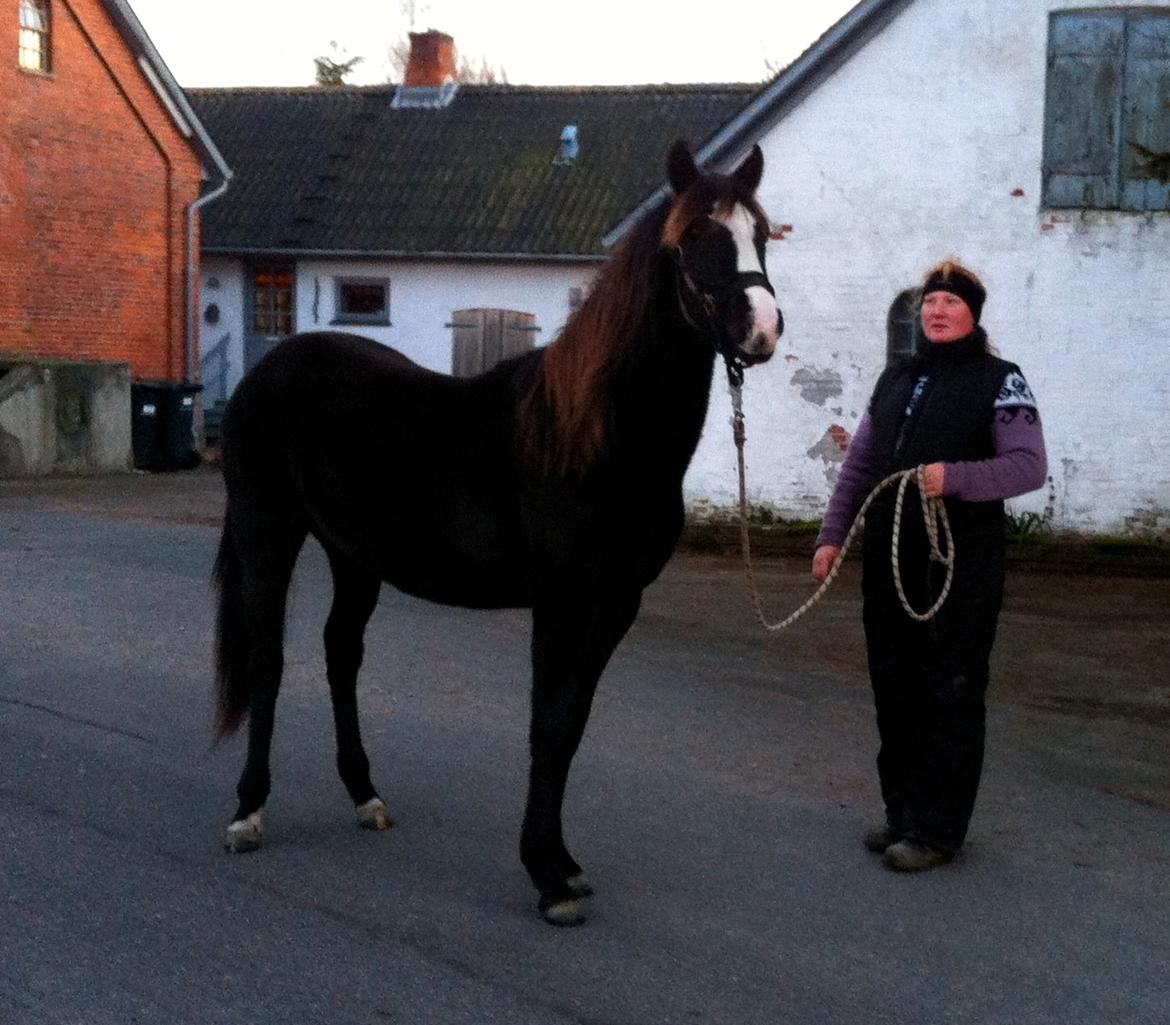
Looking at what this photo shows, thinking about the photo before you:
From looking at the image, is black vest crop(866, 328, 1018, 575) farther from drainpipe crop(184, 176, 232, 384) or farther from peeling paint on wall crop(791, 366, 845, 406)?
drainpipe crop(184, 176, 232, 384)

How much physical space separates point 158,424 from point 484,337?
5596 mm

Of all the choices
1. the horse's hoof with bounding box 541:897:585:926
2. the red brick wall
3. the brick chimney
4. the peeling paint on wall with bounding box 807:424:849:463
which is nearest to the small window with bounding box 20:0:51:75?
the red brick wall

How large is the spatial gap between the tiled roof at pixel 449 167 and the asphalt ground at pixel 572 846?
21.8 meters

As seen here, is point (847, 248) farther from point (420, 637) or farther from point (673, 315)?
point (673, 315)

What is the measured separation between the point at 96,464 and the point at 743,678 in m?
16.4

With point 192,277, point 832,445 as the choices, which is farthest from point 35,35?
A: point 832,445

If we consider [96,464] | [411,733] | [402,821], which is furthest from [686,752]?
[96,464]

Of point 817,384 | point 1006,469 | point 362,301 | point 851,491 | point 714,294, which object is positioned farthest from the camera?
point 362,301

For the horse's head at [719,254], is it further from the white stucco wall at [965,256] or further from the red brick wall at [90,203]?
the red brick wall at [90,203]

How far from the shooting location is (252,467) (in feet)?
20.5

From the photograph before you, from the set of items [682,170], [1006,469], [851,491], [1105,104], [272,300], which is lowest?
[851,491]

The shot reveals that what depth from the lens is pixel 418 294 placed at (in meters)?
32.2

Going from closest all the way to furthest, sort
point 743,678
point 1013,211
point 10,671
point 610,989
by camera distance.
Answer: point 610,989, point 10,671, point 743,678, point 1013,211

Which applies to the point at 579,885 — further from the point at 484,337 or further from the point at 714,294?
the point at 484,337
